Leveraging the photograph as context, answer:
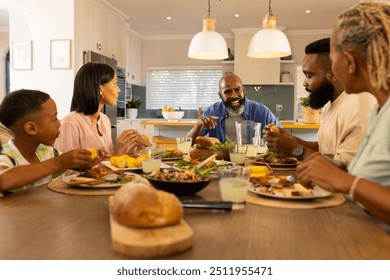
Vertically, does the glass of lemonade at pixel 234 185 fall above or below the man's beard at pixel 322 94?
below

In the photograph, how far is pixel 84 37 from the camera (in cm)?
552

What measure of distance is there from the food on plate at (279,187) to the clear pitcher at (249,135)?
88 centimetres

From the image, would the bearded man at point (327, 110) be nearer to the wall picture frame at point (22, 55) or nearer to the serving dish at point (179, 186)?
the serving dish at point (179, 186)

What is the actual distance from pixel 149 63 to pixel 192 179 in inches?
299

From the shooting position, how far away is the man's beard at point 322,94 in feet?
7.57

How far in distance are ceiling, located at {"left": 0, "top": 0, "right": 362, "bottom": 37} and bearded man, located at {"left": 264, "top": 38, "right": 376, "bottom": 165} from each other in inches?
148

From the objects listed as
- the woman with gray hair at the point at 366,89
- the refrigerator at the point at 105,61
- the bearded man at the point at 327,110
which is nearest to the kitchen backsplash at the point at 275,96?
the refrigerator at the point at 105,61

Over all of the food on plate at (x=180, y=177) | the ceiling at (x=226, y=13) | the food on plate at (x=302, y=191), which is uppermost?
the ceiling at (x=226, y=13)

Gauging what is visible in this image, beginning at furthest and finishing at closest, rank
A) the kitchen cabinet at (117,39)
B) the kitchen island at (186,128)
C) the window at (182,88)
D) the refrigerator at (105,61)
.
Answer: the window at (182,88) < the kitchen cabinet at (117,39) < the refrigerator at (105,61) < the kitchen island at (186,128)

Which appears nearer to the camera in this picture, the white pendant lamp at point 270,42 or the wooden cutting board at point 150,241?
the wooden cutting board at point 150,241

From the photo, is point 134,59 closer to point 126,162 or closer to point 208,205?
point 126,162

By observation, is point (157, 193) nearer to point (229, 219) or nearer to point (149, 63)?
point (229, 219)

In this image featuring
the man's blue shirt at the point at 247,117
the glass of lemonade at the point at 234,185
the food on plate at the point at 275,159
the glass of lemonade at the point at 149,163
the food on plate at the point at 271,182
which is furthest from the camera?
the man's blue shirt at the point at 247,117

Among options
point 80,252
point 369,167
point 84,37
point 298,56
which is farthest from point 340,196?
point 298,56
